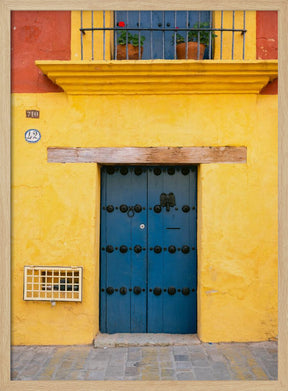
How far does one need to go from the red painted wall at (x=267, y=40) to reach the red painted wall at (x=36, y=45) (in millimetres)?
2304

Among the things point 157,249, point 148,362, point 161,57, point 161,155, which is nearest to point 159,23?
point 161,57

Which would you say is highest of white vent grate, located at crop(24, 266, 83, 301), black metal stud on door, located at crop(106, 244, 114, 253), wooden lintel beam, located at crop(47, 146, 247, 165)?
wooden lintel beam, located at crop(47, 146, 247, 165)

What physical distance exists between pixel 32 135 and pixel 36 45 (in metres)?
1.11

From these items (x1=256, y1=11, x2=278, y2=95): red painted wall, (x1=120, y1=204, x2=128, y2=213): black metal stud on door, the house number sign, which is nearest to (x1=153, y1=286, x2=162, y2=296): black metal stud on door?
(x1=120, y1=204, x2=128, y2=213): black metal stud on door

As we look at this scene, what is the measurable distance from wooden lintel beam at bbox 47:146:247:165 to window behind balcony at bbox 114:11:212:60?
124 centimetres

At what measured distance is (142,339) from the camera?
4621 millimetres

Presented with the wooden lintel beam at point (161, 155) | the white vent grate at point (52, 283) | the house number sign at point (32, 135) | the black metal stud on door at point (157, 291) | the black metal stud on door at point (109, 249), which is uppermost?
the house number sign at point (32, 135)

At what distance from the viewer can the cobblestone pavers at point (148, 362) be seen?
3758mm

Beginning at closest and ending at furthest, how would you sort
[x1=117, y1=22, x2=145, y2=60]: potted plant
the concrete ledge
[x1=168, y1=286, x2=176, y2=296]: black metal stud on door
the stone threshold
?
the concrete ledge → the stone threshold → [x1=117, y1=22, x2=145, y2=60]: potted plant → [x1=168, y1=286, x2=176, y2=296]: black metal stud on door

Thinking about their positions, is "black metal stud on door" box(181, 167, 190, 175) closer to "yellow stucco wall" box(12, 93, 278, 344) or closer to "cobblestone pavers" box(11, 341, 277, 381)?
Answer: "yellow stucco wall" box(12, 93, 278, 344)

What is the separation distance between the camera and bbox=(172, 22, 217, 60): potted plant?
4.60 metres

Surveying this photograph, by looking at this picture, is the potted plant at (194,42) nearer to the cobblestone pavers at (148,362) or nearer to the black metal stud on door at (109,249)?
the black metal stud on door at (109,249)
